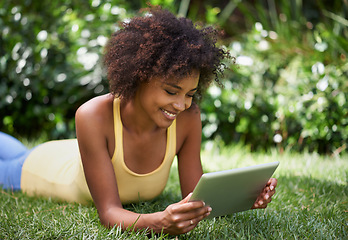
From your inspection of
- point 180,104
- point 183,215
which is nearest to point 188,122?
point 180,104

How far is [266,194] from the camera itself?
6.98ft

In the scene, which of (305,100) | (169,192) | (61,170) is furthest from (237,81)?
(61,170)

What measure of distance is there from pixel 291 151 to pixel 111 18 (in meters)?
2.44

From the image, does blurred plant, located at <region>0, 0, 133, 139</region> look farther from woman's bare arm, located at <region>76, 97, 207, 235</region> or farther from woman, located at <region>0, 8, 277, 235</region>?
woman's bare arm, located at <region>76, 97, 207, 235</region>

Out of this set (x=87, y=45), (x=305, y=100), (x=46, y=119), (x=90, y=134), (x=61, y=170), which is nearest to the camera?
(x=90, y=134)

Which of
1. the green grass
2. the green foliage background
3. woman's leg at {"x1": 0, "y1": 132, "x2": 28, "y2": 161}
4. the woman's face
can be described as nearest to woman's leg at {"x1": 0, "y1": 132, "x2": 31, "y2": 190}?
woman's leg at {"x1": 0, "y1": 132, "x2": 28, "y2": 161}

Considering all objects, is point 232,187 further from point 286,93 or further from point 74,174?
point 286,93

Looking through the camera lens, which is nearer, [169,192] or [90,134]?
[90,134]

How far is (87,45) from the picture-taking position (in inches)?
183

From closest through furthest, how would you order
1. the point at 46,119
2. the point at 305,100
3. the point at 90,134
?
the point at 90,134 < the point at 305,100 < the point at 46,119

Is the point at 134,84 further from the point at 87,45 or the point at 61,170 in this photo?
the point at 87,45

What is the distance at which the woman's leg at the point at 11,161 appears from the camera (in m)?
3.12

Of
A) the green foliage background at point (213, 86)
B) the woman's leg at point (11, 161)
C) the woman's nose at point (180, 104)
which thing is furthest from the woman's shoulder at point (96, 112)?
the green foliage background at point (213, 86)

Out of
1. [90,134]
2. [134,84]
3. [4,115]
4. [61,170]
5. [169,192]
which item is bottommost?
[4,115]
